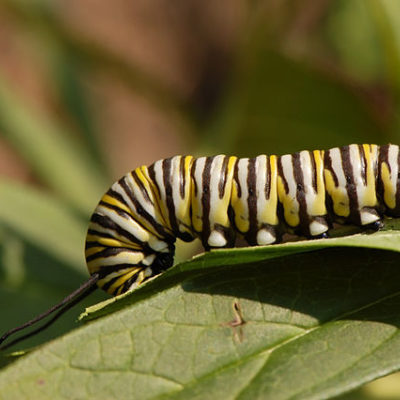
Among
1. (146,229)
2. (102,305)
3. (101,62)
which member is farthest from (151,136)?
(102,305)

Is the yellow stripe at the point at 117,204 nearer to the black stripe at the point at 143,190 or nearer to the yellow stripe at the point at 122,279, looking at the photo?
the black stripe at the point at 143,190

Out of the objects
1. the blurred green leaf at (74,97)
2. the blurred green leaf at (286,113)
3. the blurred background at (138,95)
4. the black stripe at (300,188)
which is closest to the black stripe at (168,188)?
the black stripe at (300,188)

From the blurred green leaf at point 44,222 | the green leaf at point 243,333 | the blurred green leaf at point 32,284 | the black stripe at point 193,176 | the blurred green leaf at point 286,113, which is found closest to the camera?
the green leaf at point 243,333

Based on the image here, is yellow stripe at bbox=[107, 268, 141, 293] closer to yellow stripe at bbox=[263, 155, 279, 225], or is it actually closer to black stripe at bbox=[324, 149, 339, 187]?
yellow stripe at bbox=[263, 155, 279, 225]

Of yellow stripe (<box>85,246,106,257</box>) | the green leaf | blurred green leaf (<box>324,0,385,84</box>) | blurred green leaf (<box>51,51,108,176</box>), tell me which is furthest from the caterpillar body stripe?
blurred green leaf (<box>51,51,108,176</box>)

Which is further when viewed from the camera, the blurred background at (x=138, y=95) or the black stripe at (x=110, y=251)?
the blurred background at (x=138, y=95)

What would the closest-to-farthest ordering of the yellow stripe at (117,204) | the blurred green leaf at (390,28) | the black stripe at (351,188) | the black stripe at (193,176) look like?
the black stripe at (351,188), the black stripe at (193,176), the yellow stripe at (117,204), the blurred green leaf at (390,28)

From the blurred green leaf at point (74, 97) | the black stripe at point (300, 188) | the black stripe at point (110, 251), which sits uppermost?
the blurred green leaf at point (74, 97)

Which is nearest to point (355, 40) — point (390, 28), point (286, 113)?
point (286, 113)

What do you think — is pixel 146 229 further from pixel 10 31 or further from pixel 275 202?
pixel 10 31
